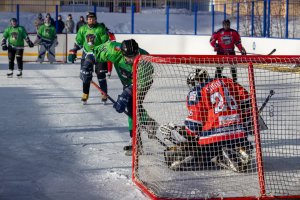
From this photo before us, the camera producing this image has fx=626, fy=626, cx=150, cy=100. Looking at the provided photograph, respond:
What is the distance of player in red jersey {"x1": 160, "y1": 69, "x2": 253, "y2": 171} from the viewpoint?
4.78m

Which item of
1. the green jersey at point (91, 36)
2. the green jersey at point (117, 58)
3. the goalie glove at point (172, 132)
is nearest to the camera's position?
the goalie glove at point (172, 132)

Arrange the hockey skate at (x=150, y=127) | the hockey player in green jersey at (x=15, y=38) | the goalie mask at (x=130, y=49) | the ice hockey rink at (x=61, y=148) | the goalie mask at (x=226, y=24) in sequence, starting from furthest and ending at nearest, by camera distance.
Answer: the hockey player in green jersey at (x=15, y=38) → the goalie mask at (x=226, y=24) → the goalie mask at (x=130, y=49) → the hockey skate at (x=150, y=127) → the ice hockey rink at (x=61, y=148)

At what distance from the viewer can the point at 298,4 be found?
1608 cm

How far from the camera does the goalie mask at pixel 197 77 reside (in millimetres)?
4856

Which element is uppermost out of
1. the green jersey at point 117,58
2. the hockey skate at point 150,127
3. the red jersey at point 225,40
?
the red jersey at point 225,40

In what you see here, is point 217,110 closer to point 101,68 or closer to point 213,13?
point 101,68

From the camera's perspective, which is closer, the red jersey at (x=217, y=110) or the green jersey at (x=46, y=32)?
the red jersey at (x=217, y=110)

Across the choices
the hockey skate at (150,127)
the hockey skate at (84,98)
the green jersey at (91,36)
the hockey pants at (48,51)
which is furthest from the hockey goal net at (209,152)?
the hockey pants at (48,51)

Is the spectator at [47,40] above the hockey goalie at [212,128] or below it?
above

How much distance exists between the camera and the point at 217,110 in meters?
4.82

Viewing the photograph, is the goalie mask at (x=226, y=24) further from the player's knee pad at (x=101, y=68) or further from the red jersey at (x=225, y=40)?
the player's knee pad at (x=101, y=68)

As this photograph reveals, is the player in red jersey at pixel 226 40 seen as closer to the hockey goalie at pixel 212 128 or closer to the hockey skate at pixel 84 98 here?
the hockey skate at pixel 84 98

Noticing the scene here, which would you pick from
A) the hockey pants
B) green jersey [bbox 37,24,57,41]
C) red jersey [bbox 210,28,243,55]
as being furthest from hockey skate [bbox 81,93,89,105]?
the hockey pants

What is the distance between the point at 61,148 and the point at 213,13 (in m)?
13.8
